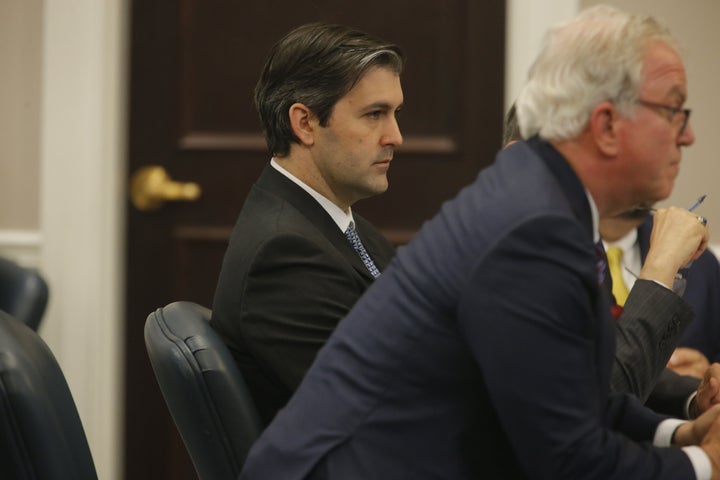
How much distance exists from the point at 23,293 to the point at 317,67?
89cm

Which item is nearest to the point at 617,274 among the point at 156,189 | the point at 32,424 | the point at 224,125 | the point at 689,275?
the point at 689,275

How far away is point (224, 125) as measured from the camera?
335 cm

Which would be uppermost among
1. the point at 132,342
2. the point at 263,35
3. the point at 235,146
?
the point at 263,35

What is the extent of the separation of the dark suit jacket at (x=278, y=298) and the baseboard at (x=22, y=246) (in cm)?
171

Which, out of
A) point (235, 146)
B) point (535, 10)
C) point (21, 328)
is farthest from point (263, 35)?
point (21, 328)

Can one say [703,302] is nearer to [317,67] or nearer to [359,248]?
[359,248]

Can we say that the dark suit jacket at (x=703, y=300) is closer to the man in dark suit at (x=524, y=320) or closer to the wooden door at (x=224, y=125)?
the man in dark suit at (x=524, y=320)

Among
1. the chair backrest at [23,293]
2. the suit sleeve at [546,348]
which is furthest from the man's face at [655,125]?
the chair backrest at [23,293]

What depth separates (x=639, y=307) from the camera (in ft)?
5.12

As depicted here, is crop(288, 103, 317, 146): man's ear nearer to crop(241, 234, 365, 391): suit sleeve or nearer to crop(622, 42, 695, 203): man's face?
crop(241, 234, 365, 391): suit sleeve

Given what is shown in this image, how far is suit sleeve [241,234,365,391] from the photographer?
1.72 metres

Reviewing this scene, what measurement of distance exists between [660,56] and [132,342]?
7.87 ft

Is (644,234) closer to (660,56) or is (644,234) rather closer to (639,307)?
(639,307)

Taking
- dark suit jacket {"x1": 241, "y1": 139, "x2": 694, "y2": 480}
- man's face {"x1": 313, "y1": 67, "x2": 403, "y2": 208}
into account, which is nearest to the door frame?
man's face {"x1": 313, "y1": 67, "x2": 403, "y2": 208}
